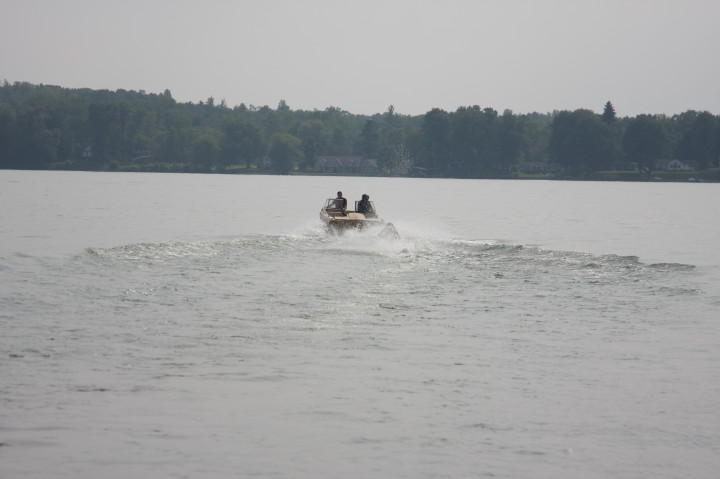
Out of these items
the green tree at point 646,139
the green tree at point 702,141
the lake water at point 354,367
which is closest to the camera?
the lake water at point 354,367

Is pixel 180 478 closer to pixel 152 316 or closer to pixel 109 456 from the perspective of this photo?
pixel 109 456

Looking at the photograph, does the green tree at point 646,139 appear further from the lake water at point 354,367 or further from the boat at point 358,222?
the lake water at point 354,367

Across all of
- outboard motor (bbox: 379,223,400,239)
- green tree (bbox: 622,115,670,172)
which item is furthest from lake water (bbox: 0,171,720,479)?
green tree (bbox: 622,115,670,172)

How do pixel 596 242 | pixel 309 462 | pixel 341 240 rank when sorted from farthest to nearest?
pixel 596 242 < pixel 341 240 < pixel 309 462

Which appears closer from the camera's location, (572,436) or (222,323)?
(572,436)

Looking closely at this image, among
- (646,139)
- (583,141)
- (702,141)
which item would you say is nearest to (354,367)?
(646,139)

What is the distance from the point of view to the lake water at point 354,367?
379 inches

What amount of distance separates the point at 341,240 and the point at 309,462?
27529 mm

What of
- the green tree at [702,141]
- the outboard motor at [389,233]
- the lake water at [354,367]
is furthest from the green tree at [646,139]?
the lake water at [354,367]

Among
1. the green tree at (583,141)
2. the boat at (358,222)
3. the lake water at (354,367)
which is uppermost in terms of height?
the green tree at (583,141)

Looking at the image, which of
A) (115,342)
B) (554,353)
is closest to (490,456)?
Answer: (554,353)

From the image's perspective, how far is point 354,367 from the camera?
13570 millimetres

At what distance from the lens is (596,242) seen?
40750 millimetres

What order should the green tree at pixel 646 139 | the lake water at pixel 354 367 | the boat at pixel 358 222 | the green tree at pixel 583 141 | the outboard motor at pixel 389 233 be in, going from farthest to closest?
the green tree at pixel 583 141
the green tree at pixel 646 139
the boat at pixel 358 222
the outboard motor at pixel 389 233
the lake water at pixel 354 367
